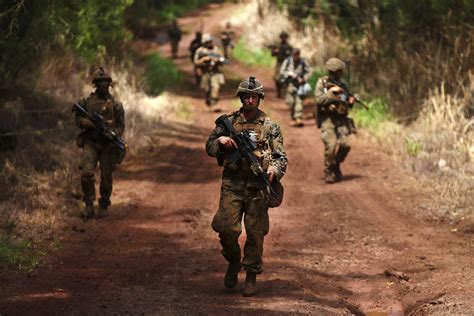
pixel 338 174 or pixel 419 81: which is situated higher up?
pixel 419 81

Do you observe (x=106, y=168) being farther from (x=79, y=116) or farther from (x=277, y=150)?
(x=277, y=150)

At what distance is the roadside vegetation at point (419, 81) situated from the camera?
13484mm

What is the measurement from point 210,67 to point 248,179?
14.2 metres

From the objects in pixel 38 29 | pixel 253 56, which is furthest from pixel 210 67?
pixel 253 56

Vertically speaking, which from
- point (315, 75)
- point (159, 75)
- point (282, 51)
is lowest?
point (159, 75)

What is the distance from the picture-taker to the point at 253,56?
114 ft

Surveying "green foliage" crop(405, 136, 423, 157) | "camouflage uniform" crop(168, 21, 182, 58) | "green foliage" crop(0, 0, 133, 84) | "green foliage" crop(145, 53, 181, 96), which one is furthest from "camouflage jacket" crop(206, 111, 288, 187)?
"camouflage uniform" crop(168, 21, 182, 58)

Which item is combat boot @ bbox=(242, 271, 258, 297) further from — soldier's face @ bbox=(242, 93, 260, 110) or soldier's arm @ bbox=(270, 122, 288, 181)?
soldier's face @ bbox=(242, 93, 260, 110)

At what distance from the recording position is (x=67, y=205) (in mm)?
11719

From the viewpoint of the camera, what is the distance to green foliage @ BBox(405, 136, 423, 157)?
14.8m

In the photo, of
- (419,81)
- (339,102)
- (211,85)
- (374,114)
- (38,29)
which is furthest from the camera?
(211,85)

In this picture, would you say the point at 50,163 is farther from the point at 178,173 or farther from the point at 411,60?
the point at 411,60

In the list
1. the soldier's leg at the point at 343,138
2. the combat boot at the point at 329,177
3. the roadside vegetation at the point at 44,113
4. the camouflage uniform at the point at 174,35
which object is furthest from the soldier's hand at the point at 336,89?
the camouflage uniform at the point at 174,35

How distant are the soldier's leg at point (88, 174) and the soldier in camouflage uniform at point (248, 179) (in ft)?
12.6
